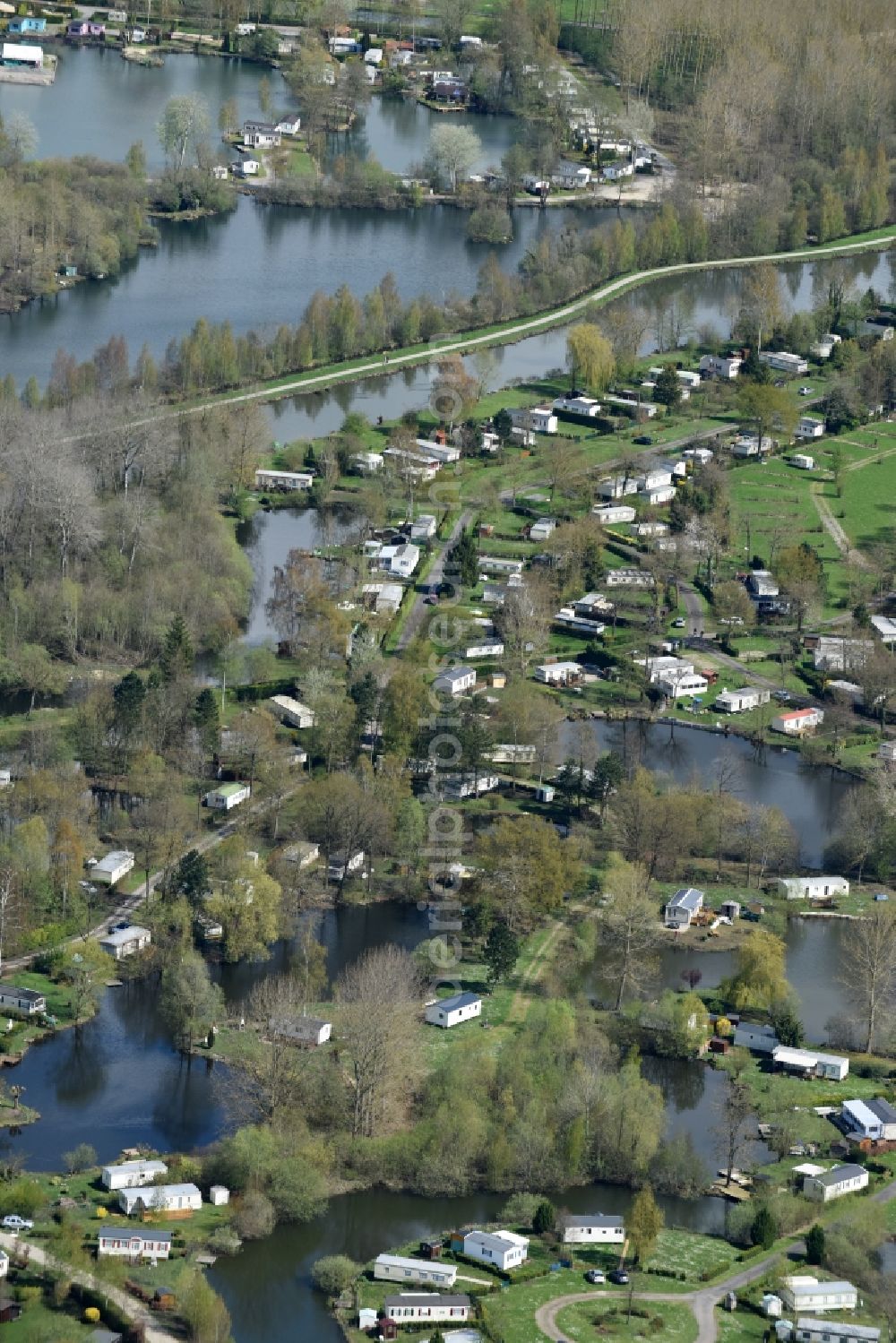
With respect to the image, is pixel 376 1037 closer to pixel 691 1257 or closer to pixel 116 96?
pixel 691 1257

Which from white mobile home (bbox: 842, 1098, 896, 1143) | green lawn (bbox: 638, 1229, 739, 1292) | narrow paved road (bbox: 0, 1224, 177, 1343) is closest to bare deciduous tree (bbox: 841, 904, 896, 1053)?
white mobile home (bbox: 842, 1098, 896, 1143)

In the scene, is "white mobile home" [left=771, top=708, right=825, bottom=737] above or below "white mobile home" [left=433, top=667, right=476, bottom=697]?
below

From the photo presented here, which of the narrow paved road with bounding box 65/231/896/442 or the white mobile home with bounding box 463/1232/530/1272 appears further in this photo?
the narrow paved road with bounding box 65/231/896/442

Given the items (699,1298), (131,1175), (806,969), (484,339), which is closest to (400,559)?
(806,969)

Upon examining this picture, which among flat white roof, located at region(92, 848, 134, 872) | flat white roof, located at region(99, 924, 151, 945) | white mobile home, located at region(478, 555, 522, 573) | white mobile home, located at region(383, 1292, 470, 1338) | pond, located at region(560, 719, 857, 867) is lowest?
pond, located at region(560, 719, 857, 867)

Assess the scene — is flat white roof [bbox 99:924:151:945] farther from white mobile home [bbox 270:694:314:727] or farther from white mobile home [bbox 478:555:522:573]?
white mobile home [bbox 478:555:522:573]

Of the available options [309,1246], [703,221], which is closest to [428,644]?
[309,1246]
